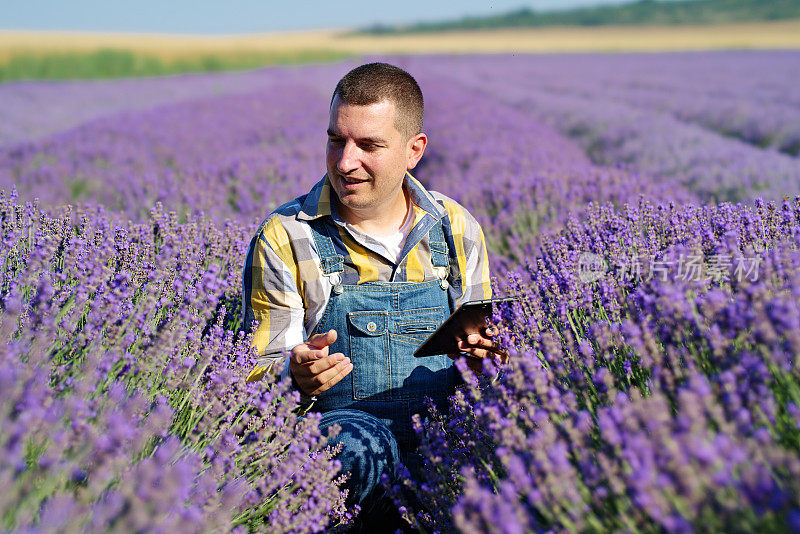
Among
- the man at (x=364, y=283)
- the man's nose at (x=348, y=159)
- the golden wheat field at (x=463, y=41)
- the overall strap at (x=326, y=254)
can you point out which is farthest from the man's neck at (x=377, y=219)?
the golden wheat field at (x=463, y=41)

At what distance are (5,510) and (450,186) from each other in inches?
179

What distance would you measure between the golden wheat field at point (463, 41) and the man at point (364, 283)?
31.1 metres

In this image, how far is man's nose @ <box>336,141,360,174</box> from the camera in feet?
6.75

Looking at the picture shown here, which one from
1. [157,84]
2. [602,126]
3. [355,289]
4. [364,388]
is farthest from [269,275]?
[157,84]

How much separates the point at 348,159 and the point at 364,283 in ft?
1.37

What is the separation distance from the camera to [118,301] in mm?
1575

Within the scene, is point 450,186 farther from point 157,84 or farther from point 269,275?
point 157,84

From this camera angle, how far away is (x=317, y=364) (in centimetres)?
187

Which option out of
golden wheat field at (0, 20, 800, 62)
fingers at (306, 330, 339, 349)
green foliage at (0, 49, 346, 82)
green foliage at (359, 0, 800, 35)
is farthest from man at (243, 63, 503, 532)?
green foliage at (359, 0, 800, 35)

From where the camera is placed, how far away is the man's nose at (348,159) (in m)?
Result: 2.06

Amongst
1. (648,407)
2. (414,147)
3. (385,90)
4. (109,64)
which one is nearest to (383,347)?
(414,147)

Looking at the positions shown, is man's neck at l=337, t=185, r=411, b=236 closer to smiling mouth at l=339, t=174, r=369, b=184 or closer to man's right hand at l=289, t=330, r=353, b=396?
smiling mouth at l=339, t=174, r=369, b=184

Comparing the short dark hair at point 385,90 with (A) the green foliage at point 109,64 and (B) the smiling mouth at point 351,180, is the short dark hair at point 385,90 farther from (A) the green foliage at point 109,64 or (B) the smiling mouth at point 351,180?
(A) the green foliage at point 109,64

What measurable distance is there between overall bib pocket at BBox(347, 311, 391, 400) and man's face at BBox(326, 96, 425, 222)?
1.24 feet
